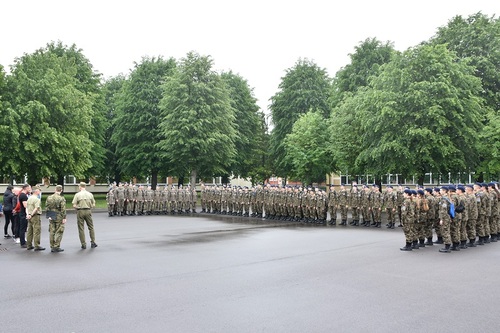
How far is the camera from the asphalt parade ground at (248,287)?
6527 mm

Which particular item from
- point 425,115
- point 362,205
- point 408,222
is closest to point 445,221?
point 408,222

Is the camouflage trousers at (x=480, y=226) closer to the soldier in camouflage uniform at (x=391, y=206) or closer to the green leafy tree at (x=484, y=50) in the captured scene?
the soldier in camouflage uniform at (x=391, y=206)

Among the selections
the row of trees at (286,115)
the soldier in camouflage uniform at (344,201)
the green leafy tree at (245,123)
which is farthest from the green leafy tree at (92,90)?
the soldier in camouflage uniform at (344,201)

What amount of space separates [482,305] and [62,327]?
646cm

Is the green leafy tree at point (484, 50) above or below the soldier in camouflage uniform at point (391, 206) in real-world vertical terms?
above

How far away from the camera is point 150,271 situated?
1016 cm

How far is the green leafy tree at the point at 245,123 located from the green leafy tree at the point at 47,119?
62.4ft

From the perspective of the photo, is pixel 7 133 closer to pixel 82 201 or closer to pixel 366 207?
pixel 82 201

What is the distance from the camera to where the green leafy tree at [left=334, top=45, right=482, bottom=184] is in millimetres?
27734

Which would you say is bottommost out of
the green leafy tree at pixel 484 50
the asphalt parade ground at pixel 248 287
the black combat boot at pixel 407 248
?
the asphalt parade ground at pixel 248 287

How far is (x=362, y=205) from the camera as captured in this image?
21.8m

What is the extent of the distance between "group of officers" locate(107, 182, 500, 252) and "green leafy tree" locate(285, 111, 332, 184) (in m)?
13.5

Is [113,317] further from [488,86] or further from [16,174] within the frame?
[488,86]

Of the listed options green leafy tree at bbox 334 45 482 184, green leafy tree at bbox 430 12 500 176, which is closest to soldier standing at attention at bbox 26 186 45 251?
green leafy tree at bbox 334 45 482 184
